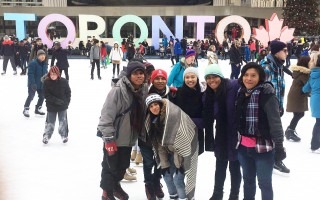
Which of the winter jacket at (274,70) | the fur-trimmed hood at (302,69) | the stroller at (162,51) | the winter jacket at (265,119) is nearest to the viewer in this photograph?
the winter jacket at (265,119)

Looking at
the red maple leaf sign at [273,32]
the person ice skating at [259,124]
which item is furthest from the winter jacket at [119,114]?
the red maple leaf sign at [273,32]

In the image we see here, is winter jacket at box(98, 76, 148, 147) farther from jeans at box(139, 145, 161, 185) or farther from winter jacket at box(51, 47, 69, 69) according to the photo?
winter jacket at box(51, 47, 69, 69)

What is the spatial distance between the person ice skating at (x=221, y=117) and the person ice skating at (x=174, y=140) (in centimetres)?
16

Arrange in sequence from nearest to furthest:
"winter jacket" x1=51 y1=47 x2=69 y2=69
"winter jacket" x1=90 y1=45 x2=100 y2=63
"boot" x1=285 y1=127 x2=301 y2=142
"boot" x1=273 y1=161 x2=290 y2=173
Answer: "boot" x1=273 y1=161 x2=290 y2=173
"boot" x1=285 y1=127 x2=301 y2=142
"winter jacket" x1=51 y1=47 x2=69 y2=69
"winter jacket" x1=90 y1=45 x2=100 y2=63

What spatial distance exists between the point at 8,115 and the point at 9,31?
27466 millimetres

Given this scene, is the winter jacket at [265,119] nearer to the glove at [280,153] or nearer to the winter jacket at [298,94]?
the glove at [280,153]

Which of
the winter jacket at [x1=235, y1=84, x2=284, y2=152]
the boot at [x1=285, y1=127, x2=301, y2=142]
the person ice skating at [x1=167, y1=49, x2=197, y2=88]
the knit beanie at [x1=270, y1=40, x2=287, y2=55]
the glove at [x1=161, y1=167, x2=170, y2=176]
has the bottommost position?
the boot at [x1=285, y1=127, x2=301, y2=142]

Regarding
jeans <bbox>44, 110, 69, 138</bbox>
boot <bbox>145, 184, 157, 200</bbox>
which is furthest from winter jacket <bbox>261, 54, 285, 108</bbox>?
jeans <bbox>44, 110, 69, 138</bbox>

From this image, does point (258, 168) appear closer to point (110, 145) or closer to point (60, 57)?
point (110, 145)

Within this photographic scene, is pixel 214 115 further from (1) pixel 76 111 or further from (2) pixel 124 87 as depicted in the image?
(1) pixel 76 111

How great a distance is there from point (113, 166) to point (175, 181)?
1.77ft

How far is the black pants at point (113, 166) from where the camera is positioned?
3162mm

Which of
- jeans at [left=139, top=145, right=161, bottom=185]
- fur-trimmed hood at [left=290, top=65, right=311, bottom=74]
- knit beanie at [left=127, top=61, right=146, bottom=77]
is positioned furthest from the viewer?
fur-trimmed hood at [left=290, top=65, right=311, bottom=74]

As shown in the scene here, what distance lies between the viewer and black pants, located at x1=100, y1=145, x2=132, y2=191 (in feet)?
10.4
